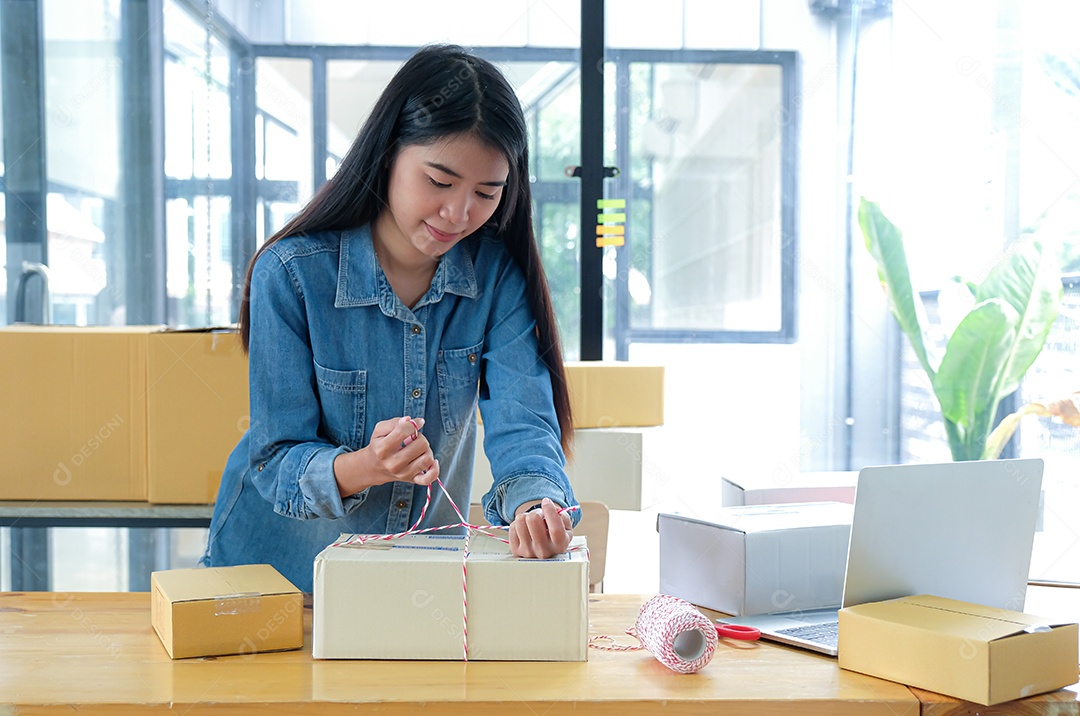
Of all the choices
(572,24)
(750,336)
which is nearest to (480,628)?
(750,336)

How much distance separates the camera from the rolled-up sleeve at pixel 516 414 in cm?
128

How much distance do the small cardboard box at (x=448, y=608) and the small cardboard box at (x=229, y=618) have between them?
0.05 meters

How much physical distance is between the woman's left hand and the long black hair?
1.28ft

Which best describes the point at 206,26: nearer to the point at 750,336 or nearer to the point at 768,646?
the point at 750,336

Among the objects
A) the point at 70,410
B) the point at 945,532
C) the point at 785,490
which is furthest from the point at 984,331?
the point at 70,410

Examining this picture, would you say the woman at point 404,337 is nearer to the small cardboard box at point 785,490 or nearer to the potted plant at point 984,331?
the small cardboard box at point 785,490

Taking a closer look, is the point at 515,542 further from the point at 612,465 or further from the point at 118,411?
the point at 118,411

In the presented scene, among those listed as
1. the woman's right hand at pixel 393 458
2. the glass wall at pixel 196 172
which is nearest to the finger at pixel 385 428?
the woman's right hand at pixel 393 458

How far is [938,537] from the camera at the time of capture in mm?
1161

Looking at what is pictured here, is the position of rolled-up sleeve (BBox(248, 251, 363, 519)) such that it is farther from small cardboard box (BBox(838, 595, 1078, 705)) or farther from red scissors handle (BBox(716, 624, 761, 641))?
small cardboard box (BBox(838, 595, 1078, 705))

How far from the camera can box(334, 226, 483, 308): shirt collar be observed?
1.38 m

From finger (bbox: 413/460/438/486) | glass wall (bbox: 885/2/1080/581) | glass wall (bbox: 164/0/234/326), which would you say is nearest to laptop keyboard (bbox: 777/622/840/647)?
finger (bbox: 413/460/438/486)

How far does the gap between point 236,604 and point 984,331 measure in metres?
2.36

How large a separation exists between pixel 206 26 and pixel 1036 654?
264 cm
